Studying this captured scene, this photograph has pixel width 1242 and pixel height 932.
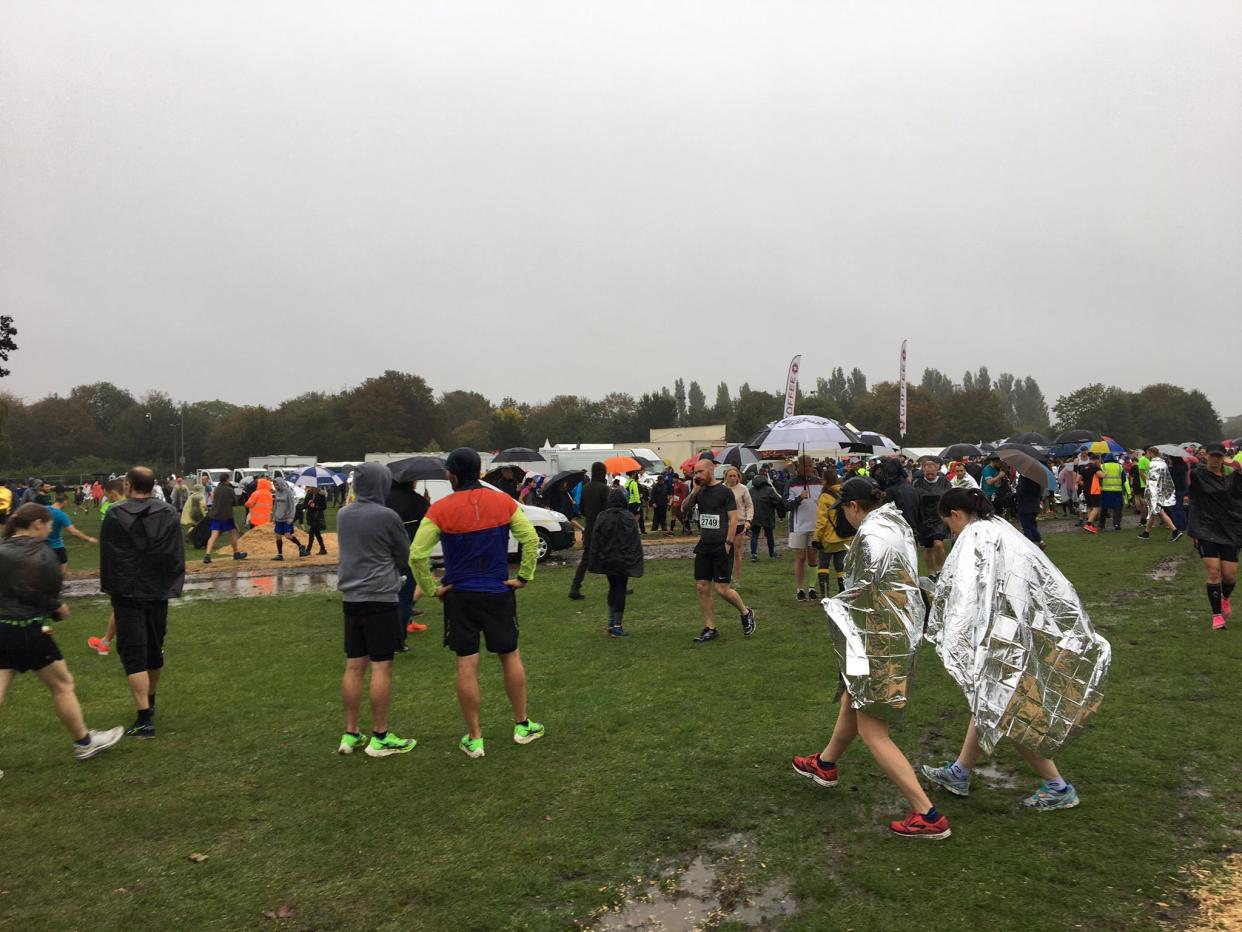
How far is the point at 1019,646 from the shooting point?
3992mm

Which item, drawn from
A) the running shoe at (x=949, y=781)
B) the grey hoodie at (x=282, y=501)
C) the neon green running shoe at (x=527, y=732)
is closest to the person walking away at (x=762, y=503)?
the grey hoodie at (x=282, y=501)

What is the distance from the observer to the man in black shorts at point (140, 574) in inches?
226

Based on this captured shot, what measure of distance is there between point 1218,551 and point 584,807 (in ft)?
22.7

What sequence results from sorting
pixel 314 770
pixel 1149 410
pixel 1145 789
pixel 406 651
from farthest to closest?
pixel 1149 410 < pixel 406 651 < pixel 314 770 < pixel 1145 789

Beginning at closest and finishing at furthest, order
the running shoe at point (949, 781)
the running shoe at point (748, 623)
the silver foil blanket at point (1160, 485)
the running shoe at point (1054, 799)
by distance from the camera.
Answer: the running shoe at point (1054, 799), the running shoe at point (949, 781), the running shoe at point (748, 623), the silver foil blanket at point (1160, 485)

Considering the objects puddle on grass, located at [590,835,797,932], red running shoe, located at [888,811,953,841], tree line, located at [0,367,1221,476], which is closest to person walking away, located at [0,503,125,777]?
puddle on grass, located at [590,835,797,932]

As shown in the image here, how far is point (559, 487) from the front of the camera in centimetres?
1780

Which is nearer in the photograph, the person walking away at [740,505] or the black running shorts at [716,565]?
the black running shorts at [716,565]

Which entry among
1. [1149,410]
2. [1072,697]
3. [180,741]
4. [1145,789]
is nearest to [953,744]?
[1145,789]

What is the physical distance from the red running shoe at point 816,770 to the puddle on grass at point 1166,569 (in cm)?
930

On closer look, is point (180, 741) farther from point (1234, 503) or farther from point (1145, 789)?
point (1234, 503)

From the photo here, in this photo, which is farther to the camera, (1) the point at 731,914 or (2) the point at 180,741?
(2) the point at 180,741

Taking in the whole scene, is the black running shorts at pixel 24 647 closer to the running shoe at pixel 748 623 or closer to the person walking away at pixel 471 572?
the person walking away at pixel 471 572

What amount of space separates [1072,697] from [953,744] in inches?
58.3
